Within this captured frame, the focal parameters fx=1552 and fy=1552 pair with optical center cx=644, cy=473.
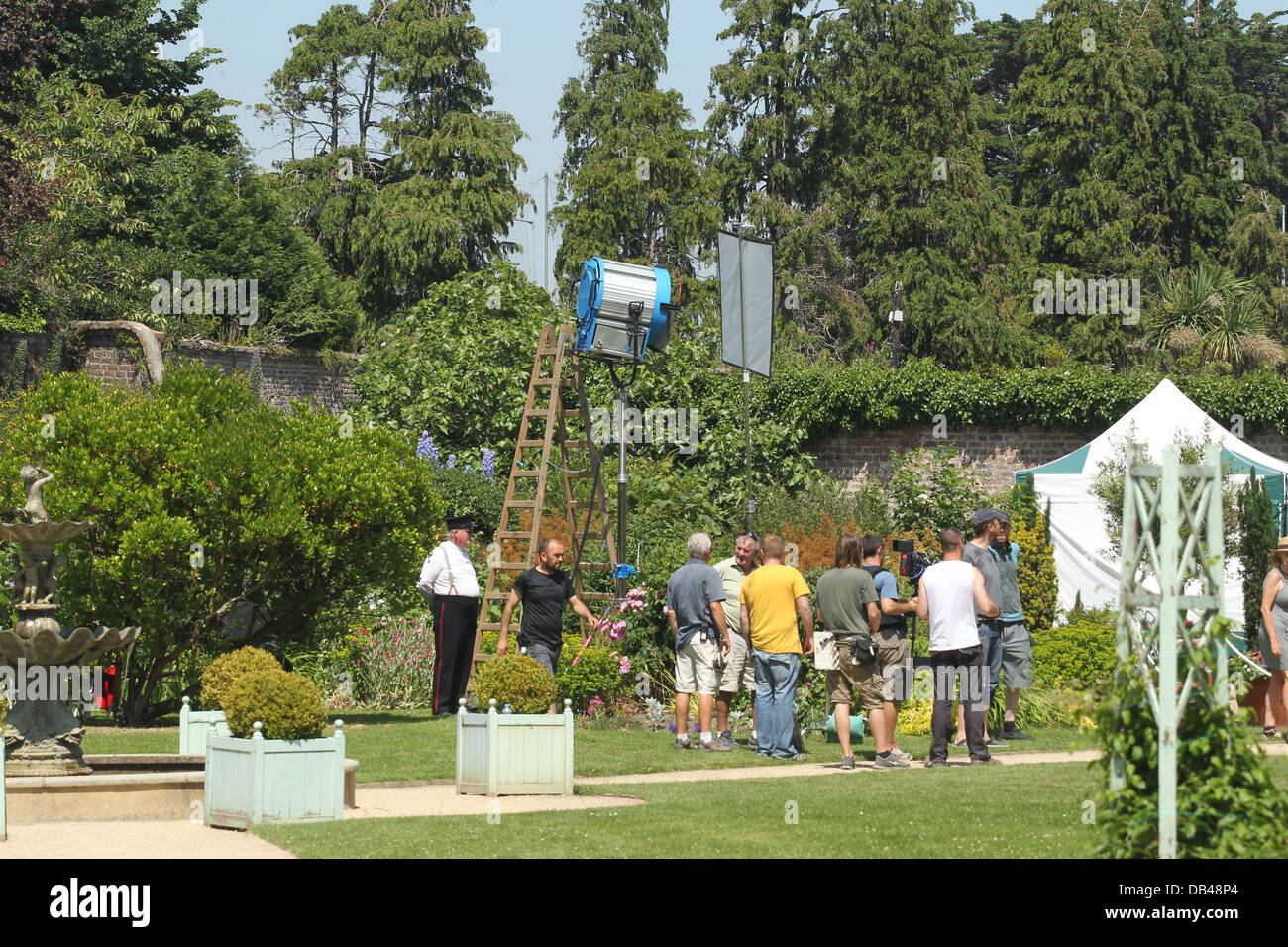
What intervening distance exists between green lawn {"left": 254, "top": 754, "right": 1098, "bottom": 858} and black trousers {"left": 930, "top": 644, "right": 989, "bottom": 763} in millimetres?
1243

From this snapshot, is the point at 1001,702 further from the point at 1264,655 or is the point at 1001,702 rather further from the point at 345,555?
the point at 345,555

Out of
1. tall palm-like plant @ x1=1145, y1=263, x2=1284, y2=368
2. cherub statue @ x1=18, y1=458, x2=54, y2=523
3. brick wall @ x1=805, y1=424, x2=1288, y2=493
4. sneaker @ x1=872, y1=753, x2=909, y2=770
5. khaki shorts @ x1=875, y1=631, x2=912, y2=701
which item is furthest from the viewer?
tall palm-like plant @ x1=1145, y1=263, x2=1284, y2=368

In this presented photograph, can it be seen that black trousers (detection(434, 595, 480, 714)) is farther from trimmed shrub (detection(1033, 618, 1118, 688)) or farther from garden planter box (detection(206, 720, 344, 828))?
trimmed shrub (detection(1033, 618, 1118, 688))

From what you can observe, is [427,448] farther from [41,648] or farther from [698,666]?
[41,648]

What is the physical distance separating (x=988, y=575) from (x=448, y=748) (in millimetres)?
4490

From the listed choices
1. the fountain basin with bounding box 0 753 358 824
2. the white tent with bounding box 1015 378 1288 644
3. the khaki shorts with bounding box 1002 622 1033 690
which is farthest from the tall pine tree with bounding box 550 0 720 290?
the fountain basin with bounding box 0 753 358 824

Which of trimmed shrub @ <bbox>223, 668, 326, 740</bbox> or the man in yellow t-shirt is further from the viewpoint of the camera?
the man in yellow t-shirt

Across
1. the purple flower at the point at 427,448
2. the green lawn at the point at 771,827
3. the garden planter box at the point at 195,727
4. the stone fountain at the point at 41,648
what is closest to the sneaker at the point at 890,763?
the green lawn at the point at 771,827

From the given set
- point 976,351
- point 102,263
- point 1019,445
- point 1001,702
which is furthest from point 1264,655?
point 976,351

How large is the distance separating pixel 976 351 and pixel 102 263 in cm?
2090

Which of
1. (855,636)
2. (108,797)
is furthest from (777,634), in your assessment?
(108,797)

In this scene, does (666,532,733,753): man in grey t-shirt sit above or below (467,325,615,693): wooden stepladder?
below

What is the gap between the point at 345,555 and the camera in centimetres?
1382

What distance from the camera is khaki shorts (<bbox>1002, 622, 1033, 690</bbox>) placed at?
13.1 meters
